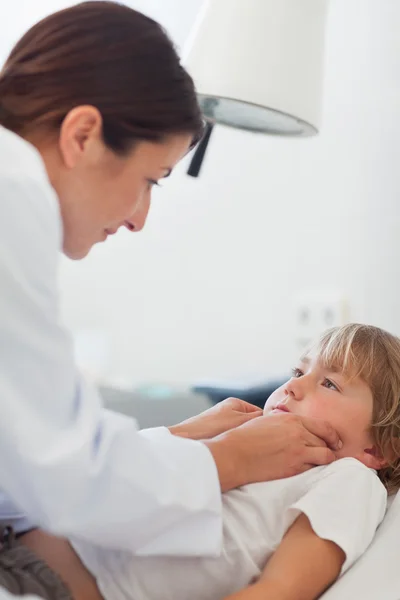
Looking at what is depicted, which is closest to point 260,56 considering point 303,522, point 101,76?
point 101,76

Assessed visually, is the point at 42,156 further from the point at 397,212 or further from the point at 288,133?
the point at 397,212

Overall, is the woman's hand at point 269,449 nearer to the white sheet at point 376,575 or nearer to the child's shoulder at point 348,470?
the child's shoulder at point 348,470

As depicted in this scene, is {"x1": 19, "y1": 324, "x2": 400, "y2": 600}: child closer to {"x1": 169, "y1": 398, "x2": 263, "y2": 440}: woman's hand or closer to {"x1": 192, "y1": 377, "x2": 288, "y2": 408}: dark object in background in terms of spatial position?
{"x1": 169, "y1": 398, "x2": 263, "y2": 440}: woman's hand

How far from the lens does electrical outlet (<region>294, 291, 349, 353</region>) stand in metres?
2.02

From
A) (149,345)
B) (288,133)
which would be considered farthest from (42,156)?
(149,345)

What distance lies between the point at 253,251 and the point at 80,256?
1.18 m

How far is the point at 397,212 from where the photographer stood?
1.92 metres

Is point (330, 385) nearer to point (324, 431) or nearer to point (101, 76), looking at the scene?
point (324, 431)

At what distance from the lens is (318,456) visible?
1075 millimetres

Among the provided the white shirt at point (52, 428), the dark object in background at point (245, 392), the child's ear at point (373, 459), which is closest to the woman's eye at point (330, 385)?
the child's ear at point (373, 459)

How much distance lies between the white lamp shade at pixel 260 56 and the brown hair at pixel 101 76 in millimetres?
524

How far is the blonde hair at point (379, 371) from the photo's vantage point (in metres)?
1.16

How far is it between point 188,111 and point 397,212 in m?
1.07

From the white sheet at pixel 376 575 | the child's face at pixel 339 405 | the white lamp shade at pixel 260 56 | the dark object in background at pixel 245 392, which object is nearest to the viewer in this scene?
the white sheet at pixel 376 575
